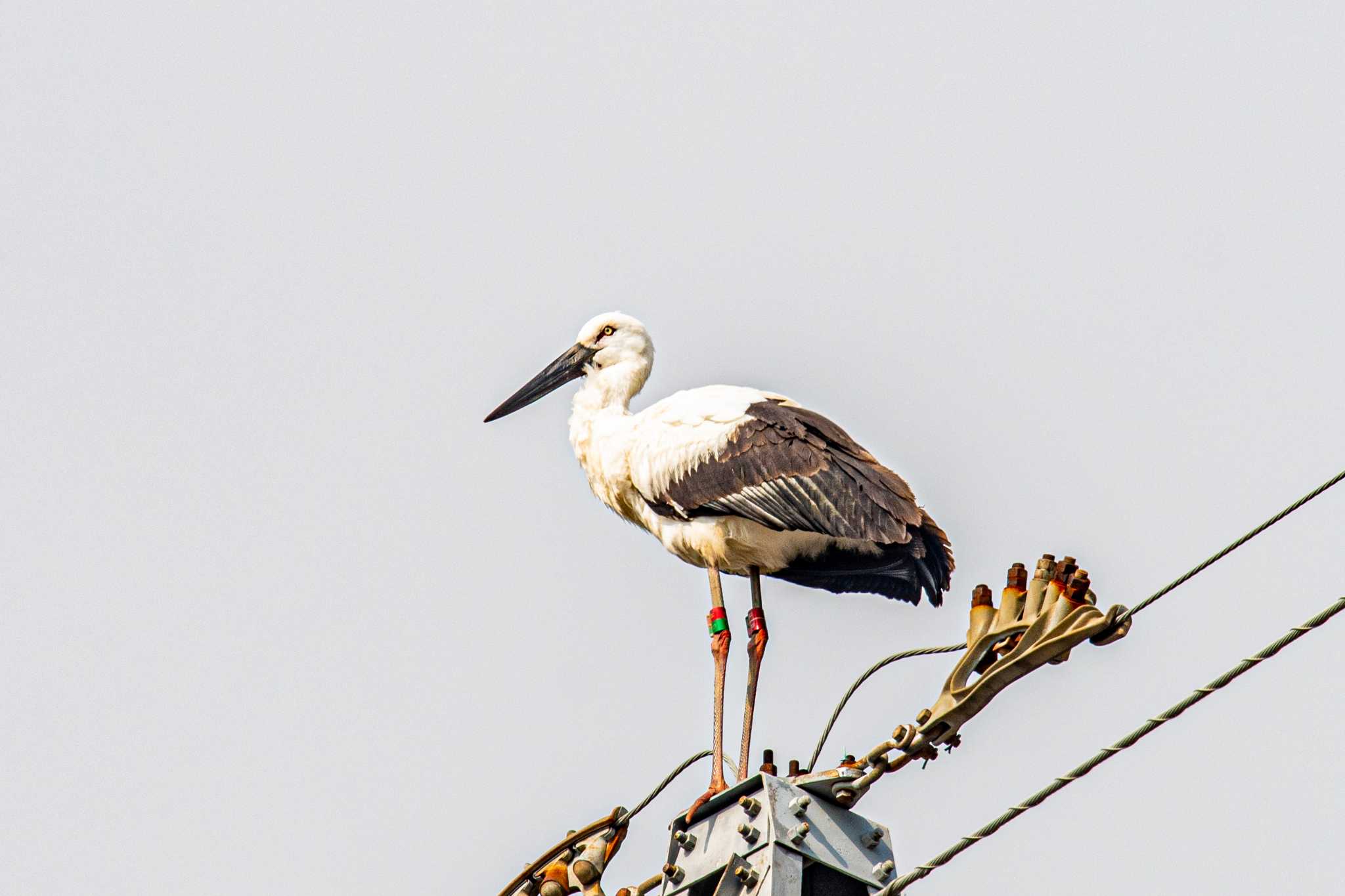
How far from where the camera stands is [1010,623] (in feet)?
27.5

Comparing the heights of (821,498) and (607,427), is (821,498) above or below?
below

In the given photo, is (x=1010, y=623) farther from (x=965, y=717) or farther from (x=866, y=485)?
(x=866, y=485)

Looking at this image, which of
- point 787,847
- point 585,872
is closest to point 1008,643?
point 787,847

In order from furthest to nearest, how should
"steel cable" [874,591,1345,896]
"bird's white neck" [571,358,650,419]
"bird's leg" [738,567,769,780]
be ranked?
"bird's white neck" [571,358,650,419]
"bird's leg" [738,567,769,780]
"steel cable" [874,591,1345,896]

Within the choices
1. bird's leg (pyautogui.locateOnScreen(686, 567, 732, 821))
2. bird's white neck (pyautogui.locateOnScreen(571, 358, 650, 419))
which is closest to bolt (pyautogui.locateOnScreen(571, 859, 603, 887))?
bird's leg (pyautogui.locateOnScreen(686, 567, 732, 821))

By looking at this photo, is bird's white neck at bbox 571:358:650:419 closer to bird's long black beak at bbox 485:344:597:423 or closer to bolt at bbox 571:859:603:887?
bird's long black beak at bbox 485:344:597:423

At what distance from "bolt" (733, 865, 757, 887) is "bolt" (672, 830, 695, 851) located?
1.41 ft

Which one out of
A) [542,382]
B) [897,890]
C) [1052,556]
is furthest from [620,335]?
[897,890]

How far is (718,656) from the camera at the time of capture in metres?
11.1

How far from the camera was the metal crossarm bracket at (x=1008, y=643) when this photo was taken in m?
8.20

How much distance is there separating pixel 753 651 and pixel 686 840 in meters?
2.72

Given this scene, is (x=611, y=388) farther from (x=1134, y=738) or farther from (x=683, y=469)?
(x=1134, y=738)

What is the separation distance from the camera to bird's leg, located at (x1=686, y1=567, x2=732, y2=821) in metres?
10.1

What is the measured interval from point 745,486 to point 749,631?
76cm
